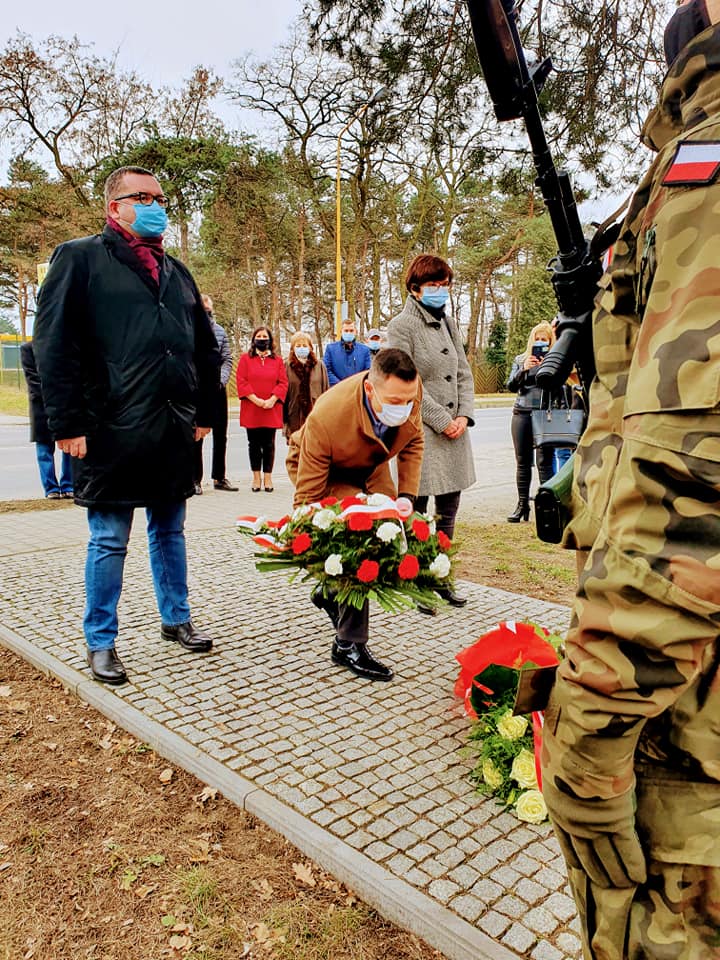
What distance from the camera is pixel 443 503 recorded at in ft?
16.5

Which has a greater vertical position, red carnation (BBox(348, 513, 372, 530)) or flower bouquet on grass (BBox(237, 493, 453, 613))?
red carnation (BBox(348, 513, 372, 530))

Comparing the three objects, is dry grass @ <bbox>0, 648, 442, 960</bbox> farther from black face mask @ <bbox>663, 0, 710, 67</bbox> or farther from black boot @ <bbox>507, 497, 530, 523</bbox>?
black boot @ <bbox>507, 497, 530, 523</bbox>

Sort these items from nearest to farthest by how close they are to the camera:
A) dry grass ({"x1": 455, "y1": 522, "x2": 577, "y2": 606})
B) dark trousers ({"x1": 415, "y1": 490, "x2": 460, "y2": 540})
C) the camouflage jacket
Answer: the camouflage jacket → dark trousers ({"x1": 415, "y1": 490, "x2": 460, "y2": 540}) → dry grass ({"x1": 455, "y1": 522, "x2": 577, "y2": 606})

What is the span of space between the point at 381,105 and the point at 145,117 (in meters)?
21.4

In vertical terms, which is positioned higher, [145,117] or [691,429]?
[145,117]

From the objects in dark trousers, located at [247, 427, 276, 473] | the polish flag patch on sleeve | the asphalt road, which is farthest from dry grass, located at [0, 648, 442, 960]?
dark trousers, located at [247, 427, 276, 473]

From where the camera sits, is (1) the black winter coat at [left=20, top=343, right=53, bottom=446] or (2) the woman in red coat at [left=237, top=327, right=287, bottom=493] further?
(2) the woman in red coat at [left=237, top=327, right=287, bottom=493]

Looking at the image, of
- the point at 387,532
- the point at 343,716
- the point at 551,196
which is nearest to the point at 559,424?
the point at 551,196

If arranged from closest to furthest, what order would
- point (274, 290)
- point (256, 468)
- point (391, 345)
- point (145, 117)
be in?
point (391, 345), point (256, 468), point (145, 117), point (274, 290)

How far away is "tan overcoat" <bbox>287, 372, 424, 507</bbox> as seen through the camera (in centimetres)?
357

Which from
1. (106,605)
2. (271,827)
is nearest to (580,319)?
(271,827)

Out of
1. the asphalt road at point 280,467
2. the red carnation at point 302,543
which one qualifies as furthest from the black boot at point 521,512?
the red carnation at point 302,543

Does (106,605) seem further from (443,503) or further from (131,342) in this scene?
(443,503)

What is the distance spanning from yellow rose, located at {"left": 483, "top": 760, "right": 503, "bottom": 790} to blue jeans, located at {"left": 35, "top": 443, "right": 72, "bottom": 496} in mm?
6826
